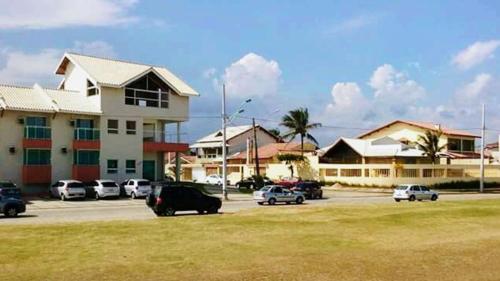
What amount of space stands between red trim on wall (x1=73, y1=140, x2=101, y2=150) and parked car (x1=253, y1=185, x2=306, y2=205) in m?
17.7

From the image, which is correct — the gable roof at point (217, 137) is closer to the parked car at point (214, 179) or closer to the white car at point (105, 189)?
the parked car at point (214, 179)

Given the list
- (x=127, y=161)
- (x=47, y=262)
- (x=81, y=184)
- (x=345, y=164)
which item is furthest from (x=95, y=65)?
(x=47, y=262)

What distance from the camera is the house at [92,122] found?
5162 centimetres

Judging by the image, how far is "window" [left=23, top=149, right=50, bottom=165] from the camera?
51750 mm

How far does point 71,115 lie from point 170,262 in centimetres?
4096

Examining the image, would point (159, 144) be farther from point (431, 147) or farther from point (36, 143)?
point (431, 147)

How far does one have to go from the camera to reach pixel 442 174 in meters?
73.8

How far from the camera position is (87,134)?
55.7 m

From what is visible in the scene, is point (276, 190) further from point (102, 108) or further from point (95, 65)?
point (95, 65)

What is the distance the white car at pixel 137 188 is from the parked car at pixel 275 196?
33.9 ft

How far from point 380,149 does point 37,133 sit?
43.0 m

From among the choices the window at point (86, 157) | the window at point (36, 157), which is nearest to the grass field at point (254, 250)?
the window at point (36, 157)

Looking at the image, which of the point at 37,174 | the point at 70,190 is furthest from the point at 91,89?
the point at 70,190

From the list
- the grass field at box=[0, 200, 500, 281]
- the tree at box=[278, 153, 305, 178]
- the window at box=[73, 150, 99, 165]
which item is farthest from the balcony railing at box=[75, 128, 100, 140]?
the grass field at box=[0, 200, 500, 281]
